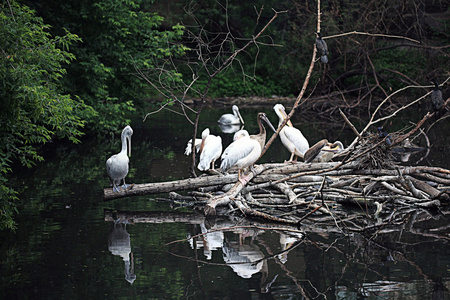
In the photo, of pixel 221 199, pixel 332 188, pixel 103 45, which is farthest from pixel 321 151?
pixel 103 45

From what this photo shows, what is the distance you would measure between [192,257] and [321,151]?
4.26 meters

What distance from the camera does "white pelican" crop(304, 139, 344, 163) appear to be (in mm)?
9373

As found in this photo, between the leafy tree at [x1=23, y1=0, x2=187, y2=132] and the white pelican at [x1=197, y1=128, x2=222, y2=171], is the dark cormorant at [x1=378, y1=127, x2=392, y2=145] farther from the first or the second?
the leafy tree at [x1=23, y1=0, x2=187, y2=132]

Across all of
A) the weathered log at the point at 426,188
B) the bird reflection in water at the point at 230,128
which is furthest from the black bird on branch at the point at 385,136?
the bird reflection in water at the point at 230,128

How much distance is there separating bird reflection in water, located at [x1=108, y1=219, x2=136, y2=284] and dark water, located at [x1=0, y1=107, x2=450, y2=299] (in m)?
0.01

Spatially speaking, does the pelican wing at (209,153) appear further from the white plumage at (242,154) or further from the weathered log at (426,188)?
the weathered log at (426,188)

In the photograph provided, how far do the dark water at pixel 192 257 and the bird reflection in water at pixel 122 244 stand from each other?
1 centimetres

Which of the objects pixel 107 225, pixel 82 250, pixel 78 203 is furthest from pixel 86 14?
pixel 82 250

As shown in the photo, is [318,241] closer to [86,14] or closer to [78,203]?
[78,203]

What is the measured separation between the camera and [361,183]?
880 centimetres

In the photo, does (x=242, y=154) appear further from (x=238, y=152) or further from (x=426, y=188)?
(x=426, y=188)

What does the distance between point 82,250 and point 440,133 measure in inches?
515

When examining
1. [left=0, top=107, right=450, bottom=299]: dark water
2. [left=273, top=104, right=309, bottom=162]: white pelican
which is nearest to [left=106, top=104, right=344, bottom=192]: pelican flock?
[left=273, top=104, right=309, bottom=162]: white pelican

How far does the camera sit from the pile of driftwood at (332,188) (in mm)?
8266
